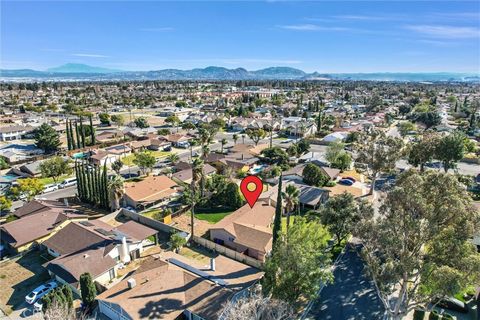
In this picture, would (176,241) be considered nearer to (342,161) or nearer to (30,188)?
(30,188)

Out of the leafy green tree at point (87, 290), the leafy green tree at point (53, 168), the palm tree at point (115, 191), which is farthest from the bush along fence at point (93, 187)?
the leafy green tree at point (87, 290)

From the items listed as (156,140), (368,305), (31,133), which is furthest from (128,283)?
(31,133)

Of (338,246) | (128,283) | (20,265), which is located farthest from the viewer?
(338,246)

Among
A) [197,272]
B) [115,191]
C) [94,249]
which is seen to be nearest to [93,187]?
[115,191]

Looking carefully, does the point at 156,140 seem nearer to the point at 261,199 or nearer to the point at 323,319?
the point at 261,199

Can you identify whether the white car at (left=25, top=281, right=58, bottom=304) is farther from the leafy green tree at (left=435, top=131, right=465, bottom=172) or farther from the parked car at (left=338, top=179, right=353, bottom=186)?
the leafy green tree at (left=435, top=131, right=465, bottom=172)

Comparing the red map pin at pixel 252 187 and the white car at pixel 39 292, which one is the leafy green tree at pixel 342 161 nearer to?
the red map pin at pixel 252 187
